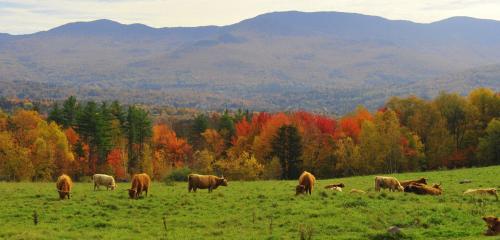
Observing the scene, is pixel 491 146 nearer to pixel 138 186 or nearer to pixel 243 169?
pixel 243 169

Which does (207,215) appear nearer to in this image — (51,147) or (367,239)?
(367,239)

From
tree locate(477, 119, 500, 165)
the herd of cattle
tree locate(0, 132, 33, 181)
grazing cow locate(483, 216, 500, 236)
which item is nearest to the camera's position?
grazing cow locate(483, 216, 500, 236)

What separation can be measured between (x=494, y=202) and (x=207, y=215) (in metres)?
13.5

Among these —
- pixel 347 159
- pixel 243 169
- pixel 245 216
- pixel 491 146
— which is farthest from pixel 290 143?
pixel 245 216

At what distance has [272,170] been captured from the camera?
6594 centimetres

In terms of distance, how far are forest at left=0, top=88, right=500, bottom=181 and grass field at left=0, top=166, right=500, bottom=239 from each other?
35646mm

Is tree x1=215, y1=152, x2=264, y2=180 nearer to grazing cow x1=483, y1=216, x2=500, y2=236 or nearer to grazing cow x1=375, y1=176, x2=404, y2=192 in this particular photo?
grazing cow x1=375, y1=176, x2=404, y2=192

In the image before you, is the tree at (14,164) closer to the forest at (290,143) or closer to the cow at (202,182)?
the forest at (290,143)

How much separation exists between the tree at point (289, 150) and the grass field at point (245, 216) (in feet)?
133

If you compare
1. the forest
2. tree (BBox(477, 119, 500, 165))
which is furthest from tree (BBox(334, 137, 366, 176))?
tree (BBox(477, 119, 500, 165))

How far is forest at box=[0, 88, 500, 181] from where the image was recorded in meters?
66.4

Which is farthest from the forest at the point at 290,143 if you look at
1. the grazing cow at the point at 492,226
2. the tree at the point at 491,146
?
the grazing cow at the point at 492,226

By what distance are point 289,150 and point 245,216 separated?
1864 inches

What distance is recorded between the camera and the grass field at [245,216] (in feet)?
63.1
